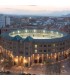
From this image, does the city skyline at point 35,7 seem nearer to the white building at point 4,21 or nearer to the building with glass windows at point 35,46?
the white building at point 4,21

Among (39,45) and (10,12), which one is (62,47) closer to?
(39,45)

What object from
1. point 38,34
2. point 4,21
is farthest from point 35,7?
point 4,21

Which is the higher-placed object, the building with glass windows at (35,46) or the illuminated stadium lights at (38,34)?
the illuminated stadium lights at (38,34)

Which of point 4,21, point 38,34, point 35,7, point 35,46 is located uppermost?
point 35,7

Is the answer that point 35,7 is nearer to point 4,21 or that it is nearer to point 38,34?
point 38,34

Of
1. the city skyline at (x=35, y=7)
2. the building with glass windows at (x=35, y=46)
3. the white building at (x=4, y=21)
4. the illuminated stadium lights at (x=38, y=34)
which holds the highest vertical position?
the city skyline at (x=35, y=7)

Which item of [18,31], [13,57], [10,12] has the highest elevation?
[10,12]

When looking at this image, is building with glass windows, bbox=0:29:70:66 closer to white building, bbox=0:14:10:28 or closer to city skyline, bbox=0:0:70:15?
white building, bbox=0:14:10:28

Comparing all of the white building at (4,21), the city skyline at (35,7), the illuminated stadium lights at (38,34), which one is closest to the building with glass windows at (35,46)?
the illuminated stadium lights at (38,34)
